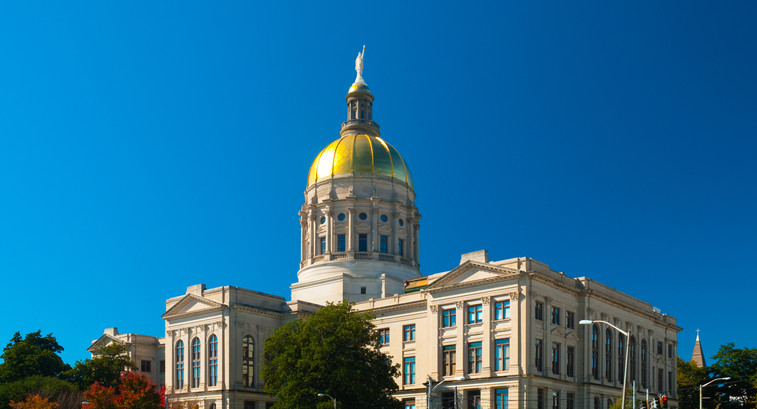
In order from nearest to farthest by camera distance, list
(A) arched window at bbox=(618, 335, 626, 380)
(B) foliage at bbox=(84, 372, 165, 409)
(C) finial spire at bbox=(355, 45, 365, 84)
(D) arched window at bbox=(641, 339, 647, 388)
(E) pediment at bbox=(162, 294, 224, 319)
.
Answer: (B) foliage at bbox=(84, 372, 165, 409) < (A) arched window at bbox=(618, 335, 626, 380) < (D) arched window at bbox=(641, 339, 647, 388) < (E) pediment at bbox=(162, 294, 224, 319) < (C) finial spire at bbox=(355, 45, 365, 84)

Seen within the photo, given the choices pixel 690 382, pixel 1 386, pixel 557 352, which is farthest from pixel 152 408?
pixel 690 382

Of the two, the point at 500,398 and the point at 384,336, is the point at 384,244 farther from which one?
the point at 500,398

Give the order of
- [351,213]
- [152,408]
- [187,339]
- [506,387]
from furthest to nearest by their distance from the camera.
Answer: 1. [351,213]
2. [187,339]
3. [152,408]
4. [506,387]

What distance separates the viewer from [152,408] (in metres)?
80.4

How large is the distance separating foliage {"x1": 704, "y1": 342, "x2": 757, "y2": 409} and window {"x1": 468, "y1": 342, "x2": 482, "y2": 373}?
3885cm

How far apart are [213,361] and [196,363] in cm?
293

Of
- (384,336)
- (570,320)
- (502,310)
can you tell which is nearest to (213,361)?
(384,336)

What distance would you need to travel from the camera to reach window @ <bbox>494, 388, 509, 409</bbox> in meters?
75.0

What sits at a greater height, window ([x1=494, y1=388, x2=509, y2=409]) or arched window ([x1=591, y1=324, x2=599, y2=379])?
arched window ([x1=591, y1=324, x2=599, y2=379])

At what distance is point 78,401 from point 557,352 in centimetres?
4804

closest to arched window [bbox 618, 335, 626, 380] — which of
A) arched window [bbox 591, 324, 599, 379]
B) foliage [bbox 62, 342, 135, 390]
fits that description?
arched window [bbox 591, 324, 599, 379]

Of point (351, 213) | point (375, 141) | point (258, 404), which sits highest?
point (375, 141)

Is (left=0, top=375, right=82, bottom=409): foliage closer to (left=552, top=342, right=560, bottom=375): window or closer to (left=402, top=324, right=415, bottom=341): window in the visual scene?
(left=402, top=324, right=415, bottom=341): window

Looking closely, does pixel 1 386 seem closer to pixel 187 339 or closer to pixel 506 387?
pixel 187 339
